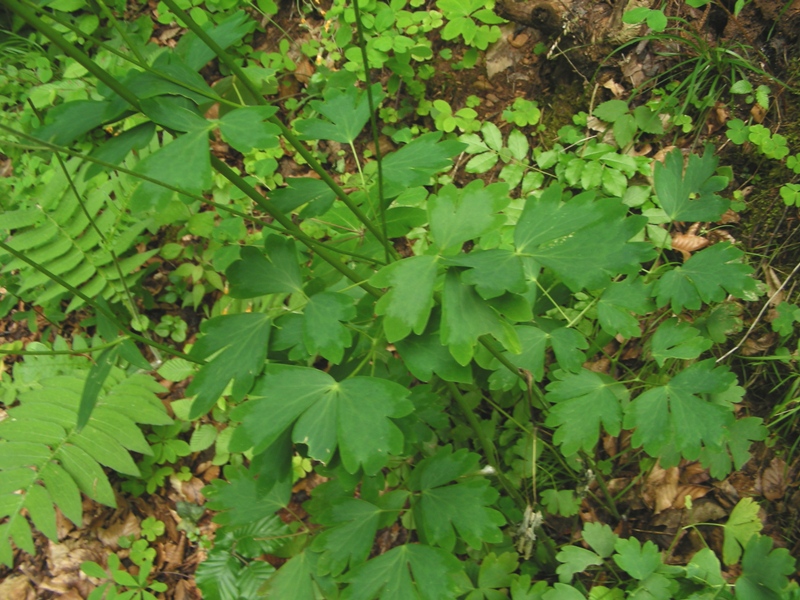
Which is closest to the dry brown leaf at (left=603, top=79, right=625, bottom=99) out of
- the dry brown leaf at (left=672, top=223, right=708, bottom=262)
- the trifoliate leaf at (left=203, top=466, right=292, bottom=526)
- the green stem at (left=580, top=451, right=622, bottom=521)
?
the dry brown leaf at (left=672, top=223, right=708, bottom=262)

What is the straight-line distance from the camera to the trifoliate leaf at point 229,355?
1.19 m

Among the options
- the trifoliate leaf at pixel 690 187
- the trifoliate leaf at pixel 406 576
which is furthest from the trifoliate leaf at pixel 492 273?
the trifoliate leaf at pixel 690 187

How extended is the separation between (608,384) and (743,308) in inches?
39.3

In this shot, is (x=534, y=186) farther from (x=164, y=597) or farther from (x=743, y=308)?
(x=164, y=597)

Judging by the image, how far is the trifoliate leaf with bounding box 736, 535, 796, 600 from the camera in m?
1.55

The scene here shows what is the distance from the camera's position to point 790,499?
→ 2.00m

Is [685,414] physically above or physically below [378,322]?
below

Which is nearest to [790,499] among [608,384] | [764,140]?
[608,384]

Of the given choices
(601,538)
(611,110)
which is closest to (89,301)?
(601,538)

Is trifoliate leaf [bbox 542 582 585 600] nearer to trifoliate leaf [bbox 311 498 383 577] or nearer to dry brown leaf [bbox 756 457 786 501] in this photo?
trifoliate leaf [bbox 311 498 383 577]

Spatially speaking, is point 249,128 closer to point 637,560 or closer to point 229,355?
point 229,355

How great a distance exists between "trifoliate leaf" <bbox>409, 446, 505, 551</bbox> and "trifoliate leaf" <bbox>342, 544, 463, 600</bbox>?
0.14 feet

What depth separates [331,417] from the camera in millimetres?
1126

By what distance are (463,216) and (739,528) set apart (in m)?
1.54
